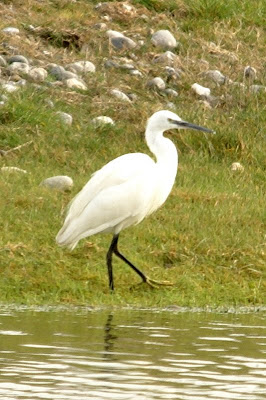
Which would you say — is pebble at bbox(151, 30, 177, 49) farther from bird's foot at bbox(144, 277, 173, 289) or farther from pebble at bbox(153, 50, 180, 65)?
bird's foot at bbox(144, 277, 173, 289)

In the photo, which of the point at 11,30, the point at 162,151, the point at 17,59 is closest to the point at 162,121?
the point at 162,151

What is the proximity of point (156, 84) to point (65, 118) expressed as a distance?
161cm

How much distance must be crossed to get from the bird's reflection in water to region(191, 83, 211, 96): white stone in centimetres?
578

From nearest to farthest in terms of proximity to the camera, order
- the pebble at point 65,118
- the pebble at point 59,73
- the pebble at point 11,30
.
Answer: the pebble at point 65,118, the pebble at point 59,73, the pebble at point 11,30

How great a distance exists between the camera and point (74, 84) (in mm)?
13344

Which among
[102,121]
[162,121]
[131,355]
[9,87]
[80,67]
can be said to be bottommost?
[80,67]

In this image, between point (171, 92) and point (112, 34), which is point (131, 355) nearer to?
point (171, 92)

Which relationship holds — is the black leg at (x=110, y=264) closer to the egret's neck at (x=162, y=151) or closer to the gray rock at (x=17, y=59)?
the egret's neck at (x=162, y=151)

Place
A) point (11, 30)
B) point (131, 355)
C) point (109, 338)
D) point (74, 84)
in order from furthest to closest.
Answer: point (11, 30) → point (74, 84) → point (109, 338) → point (131, 355)

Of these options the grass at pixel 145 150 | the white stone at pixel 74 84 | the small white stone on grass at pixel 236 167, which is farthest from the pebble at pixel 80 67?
the small white stone on grass at pixel 236 167

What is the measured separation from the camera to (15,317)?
26.0 ft

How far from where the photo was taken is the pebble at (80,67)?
13.8 meters

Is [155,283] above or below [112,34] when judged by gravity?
above

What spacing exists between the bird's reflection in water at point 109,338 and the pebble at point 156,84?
584cm
